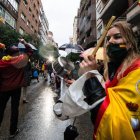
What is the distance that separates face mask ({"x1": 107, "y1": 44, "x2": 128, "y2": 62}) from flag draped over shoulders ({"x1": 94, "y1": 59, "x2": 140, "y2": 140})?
29 cm

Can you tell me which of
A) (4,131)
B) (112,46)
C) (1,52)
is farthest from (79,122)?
(112,46)

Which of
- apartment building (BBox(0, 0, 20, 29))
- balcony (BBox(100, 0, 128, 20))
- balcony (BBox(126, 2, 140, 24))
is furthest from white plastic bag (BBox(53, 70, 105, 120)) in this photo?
apartment building (BBox(0, 0, 20, 29))

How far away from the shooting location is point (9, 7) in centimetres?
2947

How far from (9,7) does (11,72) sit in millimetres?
27065

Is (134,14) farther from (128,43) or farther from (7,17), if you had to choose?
(7,17)

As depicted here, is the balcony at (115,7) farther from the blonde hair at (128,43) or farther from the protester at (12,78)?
the blonde hair at (128,43)

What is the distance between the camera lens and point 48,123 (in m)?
5.67

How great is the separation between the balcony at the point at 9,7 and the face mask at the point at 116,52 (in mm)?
26691

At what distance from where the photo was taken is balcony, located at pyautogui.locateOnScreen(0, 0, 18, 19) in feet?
88.6

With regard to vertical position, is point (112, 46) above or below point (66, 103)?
above

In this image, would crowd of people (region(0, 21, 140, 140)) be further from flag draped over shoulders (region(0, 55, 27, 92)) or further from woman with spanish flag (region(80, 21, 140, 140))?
flag draped over shoulders (region(0, 55, 27, 92))

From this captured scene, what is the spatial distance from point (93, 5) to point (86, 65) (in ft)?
116

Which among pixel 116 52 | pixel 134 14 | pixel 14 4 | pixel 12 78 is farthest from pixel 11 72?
pixel 14 4

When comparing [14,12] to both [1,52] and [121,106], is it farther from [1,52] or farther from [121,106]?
[121,106]
